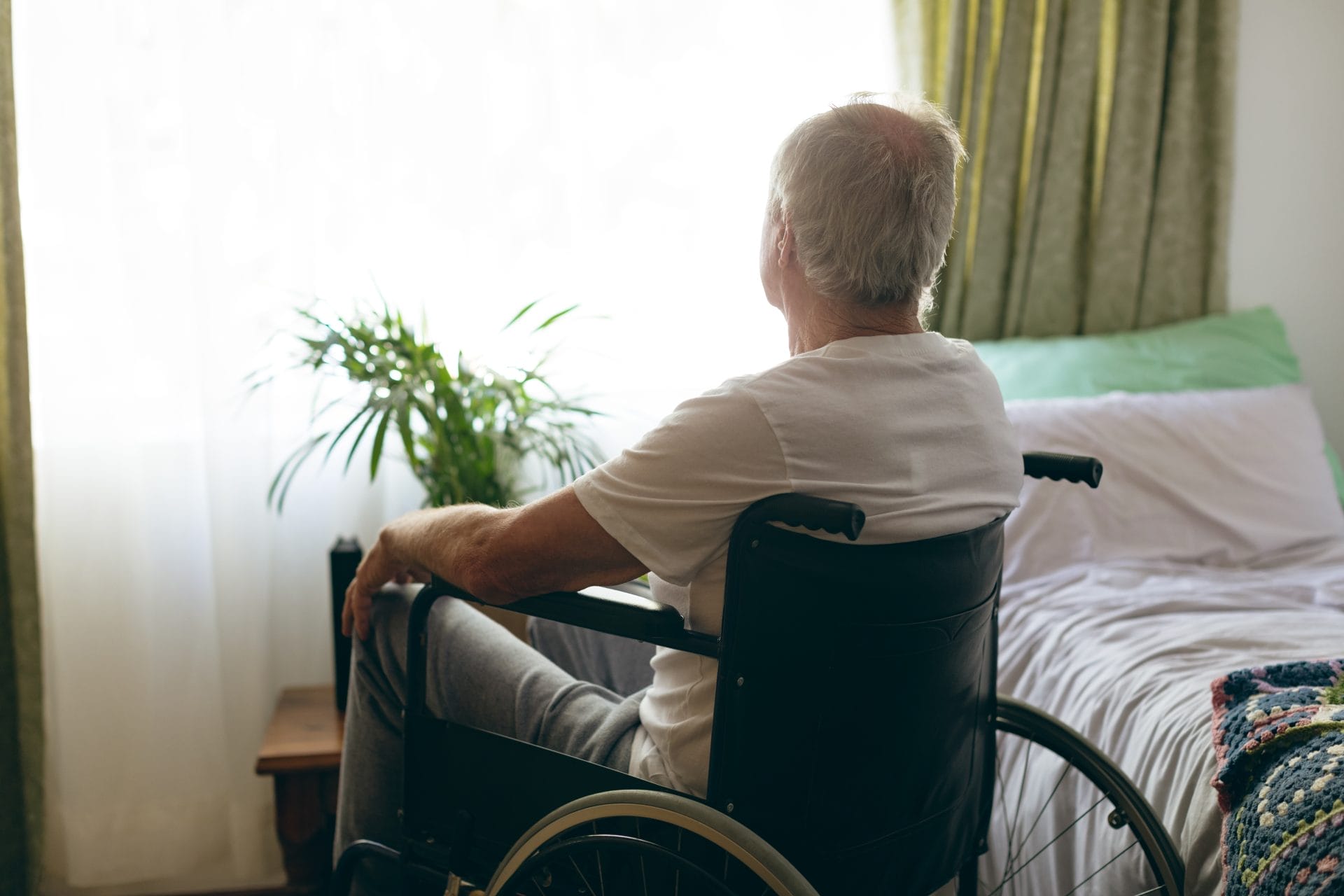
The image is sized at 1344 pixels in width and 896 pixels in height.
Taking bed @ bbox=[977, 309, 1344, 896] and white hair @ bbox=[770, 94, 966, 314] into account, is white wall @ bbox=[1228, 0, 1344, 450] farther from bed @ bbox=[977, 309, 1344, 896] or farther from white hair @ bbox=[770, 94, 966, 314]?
white hair @ bbox=[770, 94, 966, 314]


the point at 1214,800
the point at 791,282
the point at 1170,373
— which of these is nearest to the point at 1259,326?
the point at 1170,373

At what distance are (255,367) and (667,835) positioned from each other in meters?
1.46

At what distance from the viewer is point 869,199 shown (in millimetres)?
1001

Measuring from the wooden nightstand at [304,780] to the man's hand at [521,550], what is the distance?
0.83 meters

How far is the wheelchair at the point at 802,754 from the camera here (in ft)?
2.86

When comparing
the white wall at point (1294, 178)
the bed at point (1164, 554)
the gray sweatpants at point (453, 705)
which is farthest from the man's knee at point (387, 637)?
the white wall at point (1294, 178)

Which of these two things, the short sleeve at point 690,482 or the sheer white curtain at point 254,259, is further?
the sheer white curtain at point 254,259

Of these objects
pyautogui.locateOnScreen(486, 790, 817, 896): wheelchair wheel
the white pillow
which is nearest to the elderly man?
pyautogui.locateOnScreen(486, 790, 817, 896): wheelchair wheel

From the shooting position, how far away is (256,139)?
202cm

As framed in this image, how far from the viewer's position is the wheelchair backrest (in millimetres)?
872

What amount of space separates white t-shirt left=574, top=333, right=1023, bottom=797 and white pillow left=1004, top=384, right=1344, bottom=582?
3.20 ft

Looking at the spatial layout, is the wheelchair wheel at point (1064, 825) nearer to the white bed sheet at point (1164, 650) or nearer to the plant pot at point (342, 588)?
the white bed sheet at point (1164, 650)

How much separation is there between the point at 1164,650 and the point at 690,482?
2.90 ft

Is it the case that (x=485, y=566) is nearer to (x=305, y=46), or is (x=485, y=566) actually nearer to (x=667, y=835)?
(x=667, y=835)
